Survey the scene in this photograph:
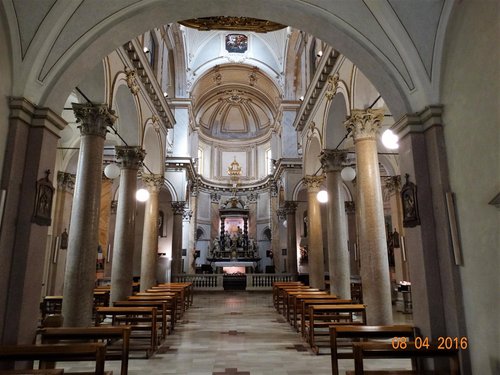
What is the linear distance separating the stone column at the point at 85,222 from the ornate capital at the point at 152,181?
5.88 meters

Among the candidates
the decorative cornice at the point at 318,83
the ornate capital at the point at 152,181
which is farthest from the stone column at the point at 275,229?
the ornate capital at the point at 152,181

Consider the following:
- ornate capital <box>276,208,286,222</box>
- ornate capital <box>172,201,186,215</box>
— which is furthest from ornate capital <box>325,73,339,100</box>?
ornate capital <box>276,208,286,222</box>

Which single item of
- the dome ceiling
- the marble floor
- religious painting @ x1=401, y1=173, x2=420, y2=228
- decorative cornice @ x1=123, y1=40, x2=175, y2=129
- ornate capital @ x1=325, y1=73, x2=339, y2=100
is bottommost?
the marble floor

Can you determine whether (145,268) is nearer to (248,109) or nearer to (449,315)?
(449,315)

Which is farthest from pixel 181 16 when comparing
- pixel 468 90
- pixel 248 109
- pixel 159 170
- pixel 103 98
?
pixel 248 109

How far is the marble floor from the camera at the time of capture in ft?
16.7

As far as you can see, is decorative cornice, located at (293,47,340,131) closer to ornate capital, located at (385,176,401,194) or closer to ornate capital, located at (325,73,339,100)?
ornate capital, located at (325,73,339,100)

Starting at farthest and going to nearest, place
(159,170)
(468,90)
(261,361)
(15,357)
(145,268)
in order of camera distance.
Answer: (159,170), (145,268), (261,361), (468,90), (15,357)

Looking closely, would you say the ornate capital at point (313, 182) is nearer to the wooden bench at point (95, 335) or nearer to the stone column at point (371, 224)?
the stone column at point (371, 224)

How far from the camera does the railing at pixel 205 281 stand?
17469 mm

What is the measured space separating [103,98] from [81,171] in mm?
1780

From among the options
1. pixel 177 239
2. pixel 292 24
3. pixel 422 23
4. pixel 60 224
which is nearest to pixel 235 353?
pixel 292 24

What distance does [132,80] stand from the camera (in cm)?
966

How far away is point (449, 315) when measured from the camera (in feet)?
14.1
